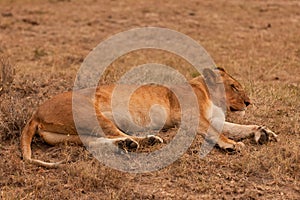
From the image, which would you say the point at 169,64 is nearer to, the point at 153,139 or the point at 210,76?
the point at 210,76

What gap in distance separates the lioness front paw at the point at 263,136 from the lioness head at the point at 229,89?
2.14 feet

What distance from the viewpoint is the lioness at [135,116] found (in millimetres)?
4332

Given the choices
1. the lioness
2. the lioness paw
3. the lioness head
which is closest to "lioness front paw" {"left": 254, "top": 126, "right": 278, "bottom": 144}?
the lioness

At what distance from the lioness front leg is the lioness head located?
15.8 inches

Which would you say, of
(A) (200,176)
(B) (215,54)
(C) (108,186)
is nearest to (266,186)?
(A) (200,176)

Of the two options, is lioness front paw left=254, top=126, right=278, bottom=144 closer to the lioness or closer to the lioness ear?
the lioness

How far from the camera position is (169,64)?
8023 mm

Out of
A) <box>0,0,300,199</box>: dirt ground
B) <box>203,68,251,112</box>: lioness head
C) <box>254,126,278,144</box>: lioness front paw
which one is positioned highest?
<box>203,68,251,112</box>: lioness head

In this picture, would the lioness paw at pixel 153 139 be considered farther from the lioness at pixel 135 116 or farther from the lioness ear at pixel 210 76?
the lioness ear at pixel 210 76

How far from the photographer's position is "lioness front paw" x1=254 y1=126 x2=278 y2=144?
4.50m

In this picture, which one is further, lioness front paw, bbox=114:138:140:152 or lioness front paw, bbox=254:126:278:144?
lioness front paw, bbox=254:126:278:144

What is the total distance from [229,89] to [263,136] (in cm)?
85

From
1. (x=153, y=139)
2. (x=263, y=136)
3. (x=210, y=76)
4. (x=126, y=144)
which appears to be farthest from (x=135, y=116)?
(x=263, y=136)

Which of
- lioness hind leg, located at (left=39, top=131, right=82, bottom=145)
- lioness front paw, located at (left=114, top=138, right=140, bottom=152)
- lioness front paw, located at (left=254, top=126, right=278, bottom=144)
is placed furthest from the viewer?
lioness front paw, located at (left=254, top=126, right=278, bottom=144)
